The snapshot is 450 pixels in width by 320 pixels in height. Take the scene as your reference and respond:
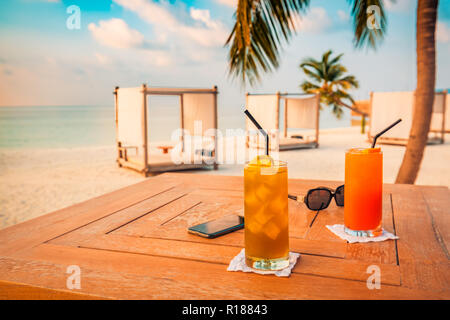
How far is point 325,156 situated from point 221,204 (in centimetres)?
746

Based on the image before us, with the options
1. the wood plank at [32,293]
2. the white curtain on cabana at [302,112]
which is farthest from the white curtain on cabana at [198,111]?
the wood plank at [32,293]

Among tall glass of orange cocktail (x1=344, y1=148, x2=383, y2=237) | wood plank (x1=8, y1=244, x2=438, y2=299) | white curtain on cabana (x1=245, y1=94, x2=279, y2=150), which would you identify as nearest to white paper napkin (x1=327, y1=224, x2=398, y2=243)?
tall glass of orange cocktail (x1=344, y1=148, x2=383, y2=237)

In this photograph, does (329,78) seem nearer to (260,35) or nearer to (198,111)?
(198,111)

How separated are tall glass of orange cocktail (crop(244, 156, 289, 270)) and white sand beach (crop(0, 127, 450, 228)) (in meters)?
3.76

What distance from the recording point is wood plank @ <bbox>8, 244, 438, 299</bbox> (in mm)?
593

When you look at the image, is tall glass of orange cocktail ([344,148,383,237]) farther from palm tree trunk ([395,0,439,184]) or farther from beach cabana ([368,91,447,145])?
beach cabana ([368,91,447,145])

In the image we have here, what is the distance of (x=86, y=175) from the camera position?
21.3 ft

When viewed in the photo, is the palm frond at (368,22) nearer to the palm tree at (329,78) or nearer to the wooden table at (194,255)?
the wooden table at (194,255)

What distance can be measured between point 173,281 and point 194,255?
0.44 ft

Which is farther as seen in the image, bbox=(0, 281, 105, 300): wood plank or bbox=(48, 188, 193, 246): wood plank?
bbox=(48, 188, 193, 246): wood plank

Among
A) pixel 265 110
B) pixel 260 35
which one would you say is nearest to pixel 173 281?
pixel 260 35

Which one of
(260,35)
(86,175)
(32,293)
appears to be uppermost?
(260,35)
